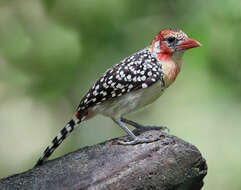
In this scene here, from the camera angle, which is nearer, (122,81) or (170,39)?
(122,81)

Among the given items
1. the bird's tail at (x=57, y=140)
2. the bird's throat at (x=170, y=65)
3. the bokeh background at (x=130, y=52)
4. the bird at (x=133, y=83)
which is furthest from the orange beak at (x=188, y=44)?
the bird's tail at (x=57, y=140)

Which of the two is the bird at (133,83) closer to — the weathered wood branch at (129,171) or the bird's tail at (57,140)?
the bird's tail at (57,140)

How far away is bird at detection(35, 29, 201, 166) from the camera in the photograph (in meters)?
5.09

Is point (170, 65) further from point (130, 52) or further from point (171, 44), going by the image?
point (130, 52)

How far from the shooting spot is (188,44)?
511 cm

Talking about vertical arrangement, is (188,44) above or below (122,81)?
above

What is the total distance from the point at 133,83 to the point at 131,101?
0.61 feet

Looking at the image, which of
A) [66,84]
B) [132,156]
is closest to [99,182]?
[132,156]

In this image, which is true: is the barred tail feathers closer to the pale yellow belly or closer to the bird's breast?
the pale yellow belly

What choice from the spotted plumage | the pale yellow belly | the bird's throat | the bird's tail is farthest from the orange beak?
the bird's tail

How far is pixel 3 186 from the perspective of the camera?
14.7 feet

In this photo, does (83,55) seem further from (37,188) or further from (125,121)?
(37,188)

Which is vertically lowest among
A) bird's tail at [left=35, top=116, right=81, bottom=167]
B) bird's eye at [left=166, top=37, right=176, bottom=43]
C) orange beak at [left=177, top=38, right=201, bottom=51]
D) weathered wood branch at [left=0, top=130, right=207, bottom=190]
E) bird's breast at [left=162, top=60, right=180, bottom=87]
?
weathered wood branch at [left=0, top=130, right=207, bottom=190]

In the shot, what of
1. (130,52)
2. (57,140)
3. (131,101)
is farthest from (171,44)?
(57,140)
